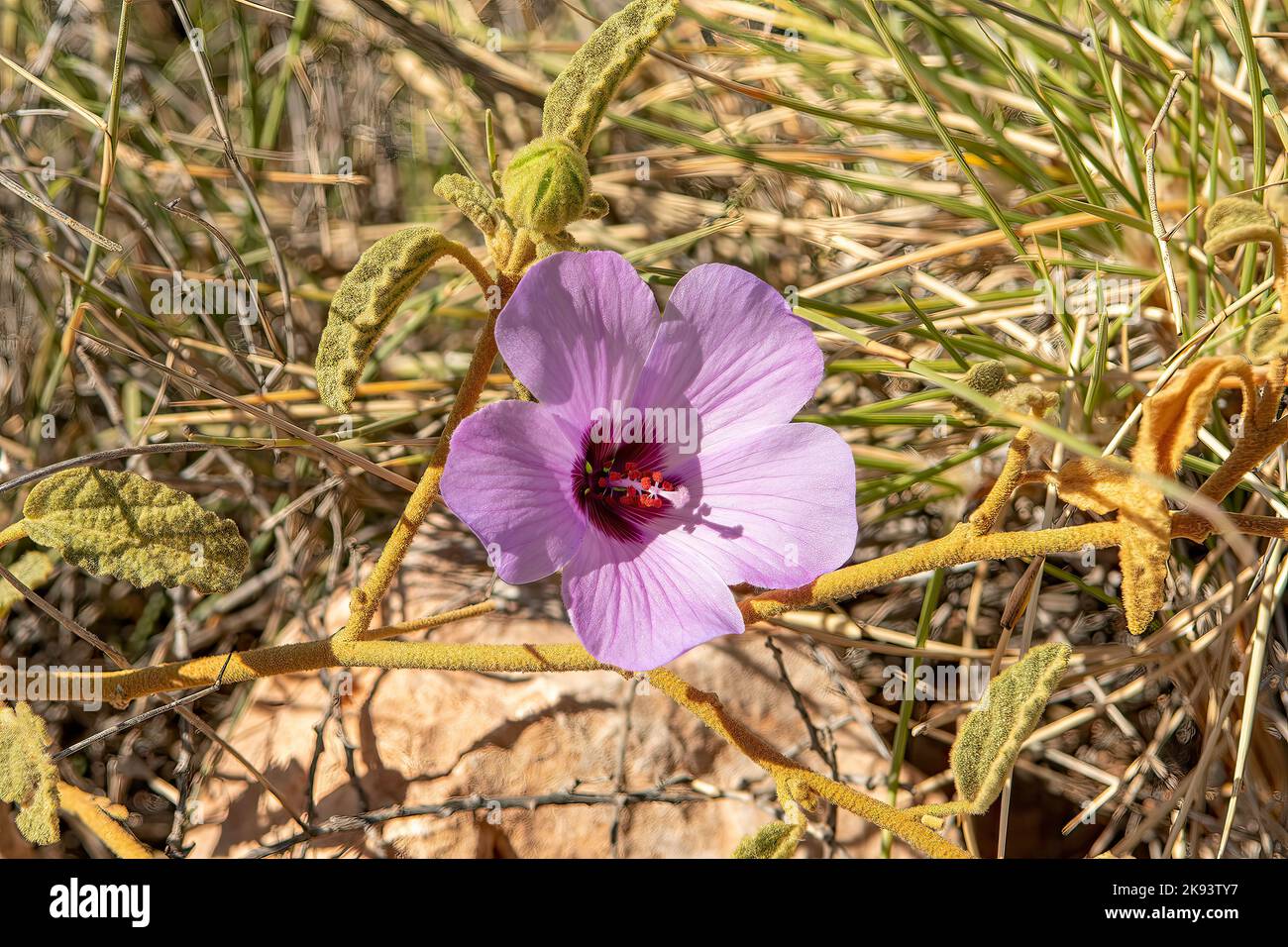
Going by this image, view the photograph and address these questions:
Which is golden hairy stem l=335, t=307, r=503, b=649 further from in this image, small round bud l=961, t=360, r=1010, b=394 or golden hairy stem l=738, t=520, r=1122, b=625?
small round bud l=961, t=360, r=1010, b=394

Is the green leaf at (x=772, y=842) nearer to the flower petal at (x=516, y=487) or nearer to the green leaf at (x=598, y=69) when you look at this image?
the flower petal at (x=516, y=487)

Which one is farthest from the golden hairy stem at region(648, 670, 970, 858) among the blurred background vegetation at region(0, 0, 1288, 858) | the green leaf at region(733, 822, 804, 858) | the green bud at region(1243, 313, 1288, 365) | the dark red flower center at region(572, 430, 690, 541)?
the green bud at region(1243, 313, 1288, 365)

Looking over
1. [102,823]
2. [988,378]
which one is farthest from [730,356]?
[102,823]

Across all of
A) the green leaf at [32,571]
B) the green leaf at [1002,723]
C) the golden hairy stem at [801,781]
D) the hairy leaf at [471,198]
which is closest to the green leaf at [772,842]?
the golden hairy stem at [801,781]

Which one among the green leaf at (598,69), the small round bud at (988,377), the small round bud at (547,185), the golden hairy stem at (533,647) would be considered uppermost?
the green leaf at (598,69)

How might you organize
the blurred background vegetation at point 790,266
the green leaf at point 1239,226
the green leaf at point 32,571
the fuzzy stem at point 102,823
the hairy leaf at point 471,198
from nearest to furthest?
the green leaf at point 1239,226 < the hairy leaf at point 471,198 < the fuzzy stem at point 102,823 < the green leaf at point 32,571 < the blurred background vegetation at point 790,266

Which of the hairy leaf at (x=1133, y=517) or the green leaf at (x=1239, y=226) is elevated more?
the green leaf at (x=1239, y=226)

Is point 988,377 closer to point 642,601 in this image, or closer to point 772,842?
point 642,601

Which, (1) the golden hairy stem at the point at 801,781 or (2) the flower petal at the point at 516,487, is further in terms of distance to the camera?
(1) the golden hairy stem at the point at 801,781
